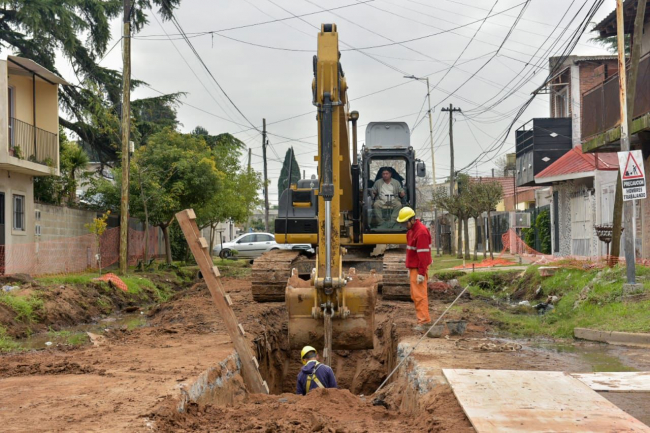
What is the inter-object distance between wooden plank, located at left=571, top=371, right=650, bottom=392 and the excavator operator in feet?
23.2

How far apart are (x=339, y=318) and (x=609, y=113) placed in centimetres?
1281

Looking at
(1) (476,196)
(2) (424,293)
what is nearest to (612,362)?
(2) (424,293)

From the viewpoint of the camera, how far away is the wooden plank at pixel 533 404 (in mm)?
5789

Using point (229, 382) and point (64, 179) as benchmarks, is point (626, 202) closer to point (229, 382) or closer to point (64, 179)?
point (229, 382)

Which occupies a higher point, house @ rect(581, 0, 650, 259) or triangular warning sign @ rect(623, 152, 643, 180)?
house @ rect(581, 0, 650, 259)

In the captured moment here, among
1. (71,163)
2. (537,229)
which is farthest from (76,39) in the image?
(537,229)

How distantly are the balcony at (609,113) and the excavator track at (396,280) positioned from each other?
657 cm

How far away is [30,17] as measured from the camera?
Result: 1130 inches

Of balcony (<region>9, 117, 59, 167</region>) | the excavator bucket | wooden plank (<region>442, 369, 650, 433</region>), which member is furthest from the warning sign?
balcony (<region>9, 117, 59, 167</region>)

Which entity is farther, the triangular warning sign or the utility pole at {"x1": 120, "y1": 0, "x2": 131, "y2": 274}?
the utility pole at {"x1": 120, "y1": 0, "x2": 131, "y2": 274}

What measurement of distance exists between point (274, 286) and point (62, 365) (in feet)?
19.8

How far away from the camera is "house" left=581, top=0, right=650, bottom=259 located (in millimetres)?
17609

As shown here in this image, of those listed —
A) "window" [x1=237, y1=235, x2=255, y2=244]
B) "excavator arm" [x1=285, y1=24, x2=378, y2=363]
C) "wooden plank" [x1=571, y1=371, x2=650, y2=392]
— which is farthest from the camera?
"window" [x1=237, y1=235, x2=255, y2=244]

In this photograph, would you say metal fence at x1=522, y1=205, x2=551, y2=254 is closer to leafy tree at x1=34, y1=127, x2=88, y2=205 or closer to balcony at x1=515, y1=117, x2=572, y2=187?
balcony at x1=515, y1=117, x2=572, y2=187
